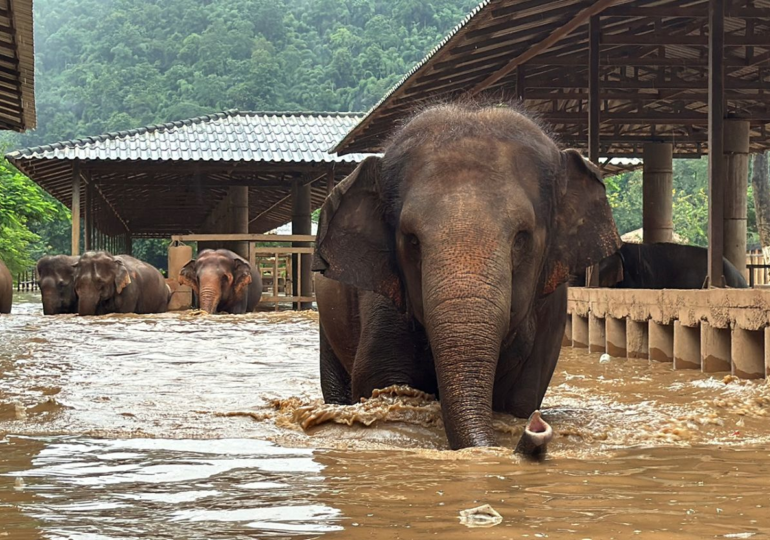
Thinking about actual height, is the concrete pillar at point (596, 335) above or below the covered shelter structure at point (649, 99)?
below

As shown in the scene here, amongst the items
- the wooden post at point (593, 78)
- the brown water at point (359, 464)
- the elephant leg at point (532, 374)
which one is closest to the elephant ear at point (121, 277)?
the wooden post at point (593, 78)

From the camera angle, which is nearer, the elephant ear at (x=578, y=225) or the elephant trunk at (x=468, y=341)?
the elephant trunk at (x=468, y=341)

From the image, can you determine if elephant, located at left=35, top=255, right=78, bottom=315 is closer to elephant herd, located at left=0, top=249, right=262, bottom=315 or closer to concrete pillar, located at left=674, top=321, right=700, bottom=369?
elephant herd, located at left=0, top=249, right=262, bottom=315

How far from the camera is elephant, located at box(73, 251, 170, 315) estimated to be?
2086 centimetres

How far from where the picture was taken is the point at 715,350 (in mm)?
8789

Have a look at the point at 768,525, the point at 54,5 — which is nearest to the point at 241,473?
the point at 768,525

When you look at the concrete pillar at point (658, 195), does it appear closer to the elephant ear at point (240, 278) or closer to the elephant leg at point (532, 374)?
the elephant ear at point (240, 278)

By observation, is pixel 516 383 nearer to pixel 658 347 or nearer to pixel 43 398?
pixel 43 398

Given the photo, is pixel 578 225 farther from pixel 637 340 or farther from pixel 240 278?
pixel 240 278

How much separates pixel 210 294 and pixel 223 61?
58867 mm

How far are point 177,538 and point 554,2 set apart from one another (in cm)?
941

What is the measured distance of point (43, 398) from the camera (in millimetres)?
7613

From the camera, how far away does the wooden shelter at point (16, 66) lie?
11160mm

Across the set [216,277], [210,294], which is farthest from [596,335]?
[216,277]
